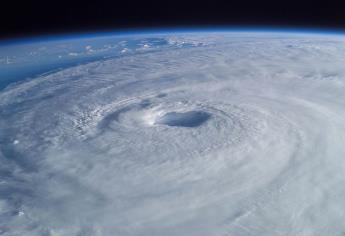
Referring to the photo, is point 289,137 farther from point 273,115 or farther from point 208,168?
point 208,168

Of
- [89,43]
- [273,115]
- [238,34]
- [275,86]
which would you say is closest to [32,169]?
[273,115]

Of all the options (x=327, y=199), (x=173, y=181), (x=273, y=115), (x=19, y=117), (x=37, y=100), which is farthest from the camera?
(x=37, y=100)

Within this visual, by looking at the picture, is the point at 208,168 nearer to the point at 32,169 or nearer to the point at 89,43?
the point at 32,169

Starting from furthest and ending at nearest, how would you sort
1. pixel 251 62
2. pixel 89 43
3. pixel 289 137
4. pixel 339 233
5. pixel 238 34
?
pixel 238 34 < pixel 89 43 < pixel 251 62 < pixel 289 137 < pixel 339 233

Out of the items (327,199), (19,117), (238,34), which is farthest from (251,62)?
A: (238,34)

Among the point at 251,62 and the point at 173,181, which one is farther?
the point at 251,62

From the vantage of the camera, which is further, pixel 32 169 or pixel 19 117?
pixel 19 117
